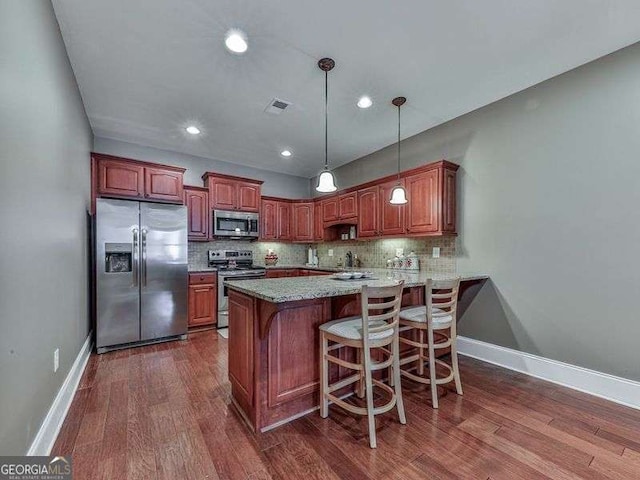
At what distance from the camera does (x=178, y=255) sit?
3998mm

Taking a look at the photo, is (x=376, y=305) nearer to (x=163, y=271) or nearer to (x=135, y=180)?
(x=163, y=271)

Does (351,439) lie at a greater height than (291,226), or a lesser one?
lesser

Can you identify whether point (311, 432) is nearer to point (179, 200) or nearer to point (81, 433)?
point (81, 433)

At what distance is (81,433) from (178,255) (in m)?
2.37

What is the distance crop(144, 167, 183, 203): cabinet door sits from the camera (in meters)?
3.99

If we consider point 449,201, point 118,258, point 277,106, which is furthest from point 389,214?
point 118,258

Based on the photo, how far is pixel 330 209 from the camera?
532 cm

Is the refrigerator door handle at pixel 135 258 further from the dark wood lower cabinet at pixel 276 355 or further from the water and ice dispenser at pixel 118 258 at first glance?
the dark wood lower cabinet at pixel 276 355

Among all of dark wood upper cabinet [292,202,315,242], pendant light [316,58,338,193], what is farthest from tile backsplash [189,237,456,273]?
pendant light [316,58,338,193]

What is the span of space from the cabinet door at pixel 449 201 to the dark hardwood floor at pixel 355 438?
173 centimetres

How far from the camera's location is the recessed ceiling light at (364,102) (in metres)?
3.16

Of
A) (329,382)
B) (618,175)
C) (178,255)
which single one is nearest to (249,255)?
(178,255)

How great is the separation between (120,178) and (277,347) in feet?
10.9

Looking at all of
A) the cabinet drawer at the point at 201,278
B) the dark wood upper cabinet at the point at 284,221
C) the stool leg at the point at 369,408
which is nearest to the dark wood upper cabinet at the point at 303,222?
the dark wood upper cabinet at the point at 284,221
